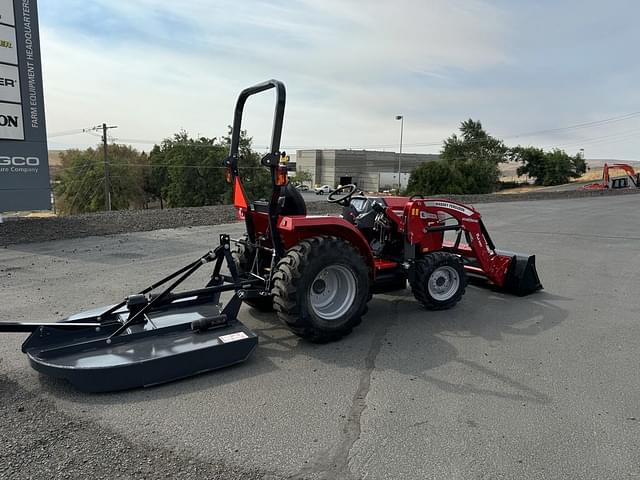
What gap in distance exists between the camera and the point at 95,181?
4791 cm

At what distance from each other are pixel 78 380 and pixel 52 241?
7.41m

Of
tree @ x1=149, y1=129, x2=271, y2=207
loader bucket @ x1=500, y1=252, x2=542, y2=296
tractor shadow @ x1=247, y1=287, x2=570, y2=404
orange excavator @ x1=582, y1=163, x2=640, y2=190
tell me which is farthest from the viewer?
tree @ x1=149, y1=129, x2=271, y2=207

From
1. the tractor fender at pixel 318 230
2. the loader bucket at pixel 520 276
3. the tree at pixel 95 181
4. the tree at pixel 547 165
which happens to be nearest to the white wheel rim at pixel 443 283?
the tractor fender at pixel 318 230

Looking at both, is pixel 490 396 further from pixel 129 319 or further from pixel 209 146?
pixel 209 146

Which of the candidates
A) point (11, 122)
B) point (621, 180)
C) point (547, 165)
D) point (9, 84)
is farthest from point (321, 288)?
point (547, 165)

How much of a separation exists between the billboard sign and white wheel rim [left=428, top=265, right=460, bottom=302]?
10477mm

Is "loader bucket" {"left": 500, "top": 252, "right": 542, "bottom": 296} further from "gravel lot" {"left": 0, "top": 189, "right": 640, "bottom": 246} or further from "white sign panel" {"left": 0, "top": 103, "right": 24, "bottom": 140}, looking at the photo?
"white sign panel" {"left": 0, "top": 103, "right": 24, "bottom": 140}

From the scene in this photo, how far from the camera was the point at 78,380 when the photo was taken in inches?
129

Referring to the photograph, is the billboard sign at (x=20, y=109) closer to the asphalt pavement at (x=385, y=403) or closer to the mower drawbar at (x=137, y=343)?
the asphalt pavement at (x=385, y=403)

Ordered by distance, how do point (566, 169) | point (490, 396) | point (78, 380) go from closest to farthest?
point (78, 380) < point (490, 396) < point (566, 169)

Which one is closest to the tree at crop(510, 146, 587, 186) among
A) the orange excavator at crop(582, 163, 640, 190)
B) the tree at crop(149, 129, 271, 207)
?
the orange excavator at crop(582, 163, 640, 190)

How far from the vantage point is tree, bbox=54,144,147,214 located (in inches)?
1882

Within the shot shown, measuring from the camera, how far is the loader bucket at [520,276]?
20.6 feet

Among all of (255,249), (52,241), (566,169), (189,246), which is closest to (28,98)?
(52,241)
